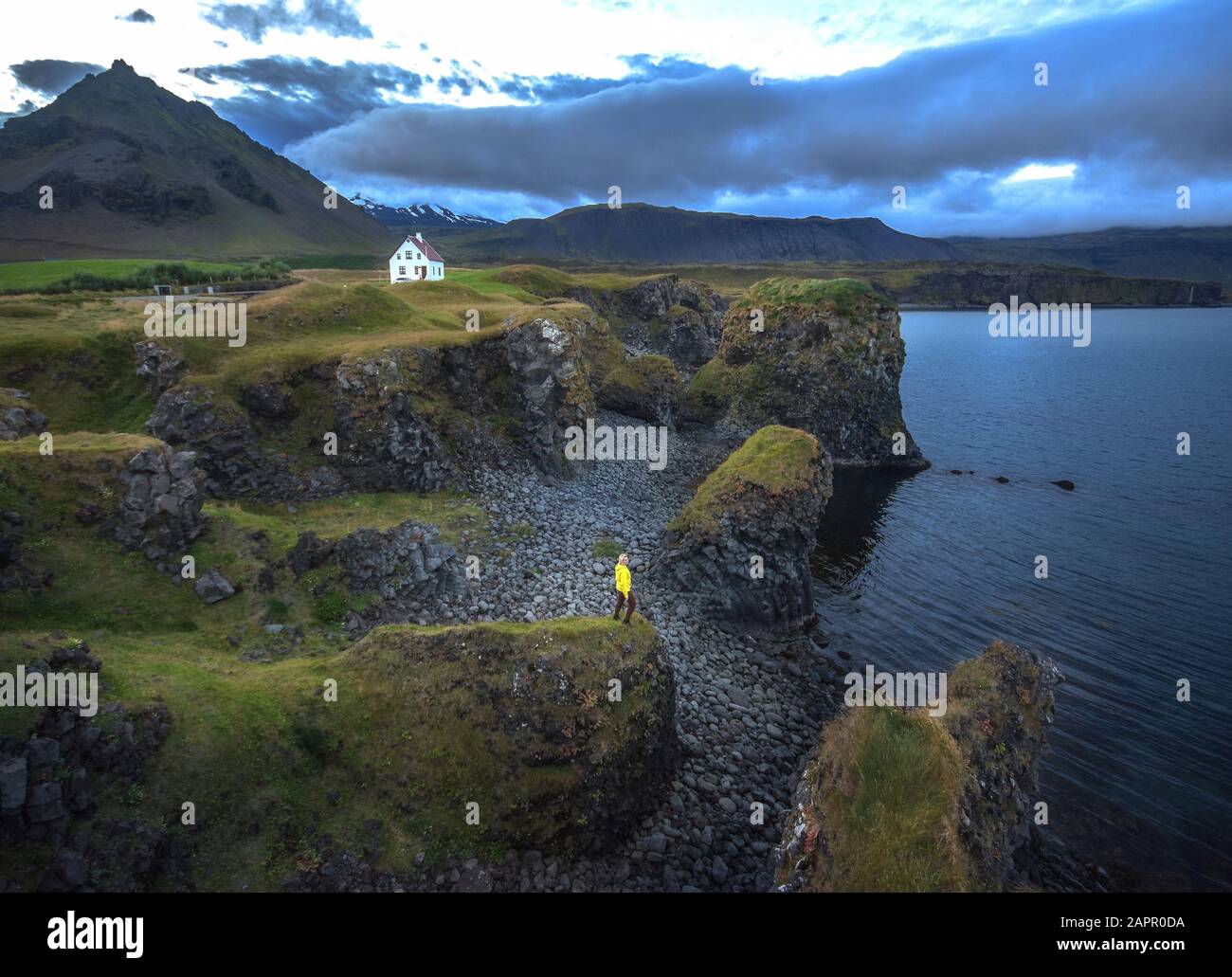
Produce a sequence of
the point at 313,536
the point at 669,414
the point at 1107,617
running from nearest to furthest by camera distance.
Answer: the point at 313,536 → the point at 1107,617 → the point at 669,414

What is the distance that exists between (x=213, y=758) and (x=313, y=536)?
Answer: 13454 millimetres

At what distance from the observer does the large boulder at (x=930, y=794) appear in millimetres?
14242

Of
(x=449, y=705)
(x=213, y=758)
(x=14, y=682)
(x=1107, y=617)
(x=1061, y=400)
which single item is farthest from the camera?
(x=1061, y=400)

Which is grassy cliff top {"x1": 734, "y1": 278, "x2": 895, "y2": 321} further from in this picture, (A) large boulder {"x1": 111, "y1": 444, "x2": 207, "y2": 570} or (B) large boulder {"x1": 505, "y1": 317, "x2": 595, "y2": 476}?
(A) large boulder {"x1": 111, "y1": 444, "x2": 207, "y2": 570}

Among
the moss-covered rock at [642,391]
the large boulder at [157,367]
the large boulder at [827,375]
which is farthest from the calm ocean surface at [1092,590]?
the large boulder at [157,367]

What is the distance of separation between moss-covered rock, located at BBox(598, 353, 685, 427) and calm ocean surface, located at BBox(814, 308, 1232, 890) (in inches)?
871

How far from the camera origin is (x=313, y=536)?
28.2 metres

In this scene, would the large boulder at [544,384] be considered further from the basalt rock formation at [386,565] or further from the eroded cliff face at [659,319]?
the eroded cliff face at [659,319]

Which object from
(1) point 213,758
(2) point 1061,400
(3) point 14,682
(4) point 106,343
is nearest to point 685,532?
(1) point 213,758

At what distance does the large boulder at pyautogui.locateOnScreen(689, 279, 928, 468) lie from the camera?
66250 millimetres

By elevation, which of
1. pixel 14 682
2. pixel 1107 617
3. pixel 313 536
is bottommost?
pixel 1107 617

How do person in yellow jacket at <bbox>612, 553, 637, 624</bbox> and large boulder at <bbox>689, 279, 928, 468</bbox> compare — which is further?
large boulder at <bbox>689, 279, 928, 468</bbox>

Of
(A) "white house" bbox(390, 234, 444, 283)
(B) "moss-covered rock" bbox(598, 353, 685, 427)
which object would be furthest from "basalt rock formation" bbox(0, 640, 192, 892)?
(A) "white house" bbox(390, 234, 444, 283)

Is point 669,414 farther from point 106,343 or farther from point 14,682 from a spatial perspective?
point 14,682
